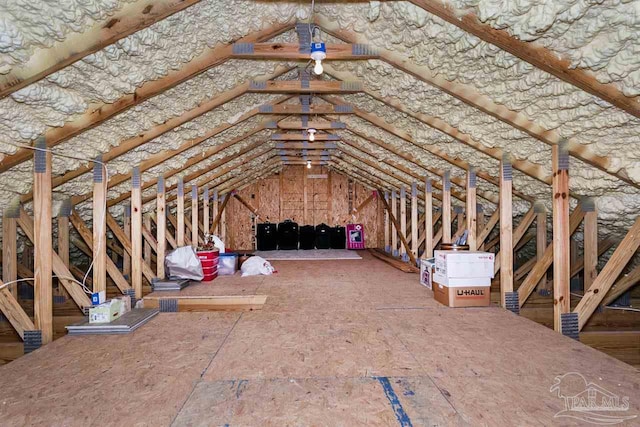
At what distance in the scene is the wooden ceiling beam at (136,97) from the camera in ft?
8.14

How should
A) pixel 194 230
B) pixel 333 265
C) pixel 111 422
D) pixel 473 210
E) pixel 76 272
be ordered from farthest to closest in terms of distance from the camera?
pixel 194 230 → pixel 333 265 → pixel 76 272 → pixel 473 210 → pixel 111 422

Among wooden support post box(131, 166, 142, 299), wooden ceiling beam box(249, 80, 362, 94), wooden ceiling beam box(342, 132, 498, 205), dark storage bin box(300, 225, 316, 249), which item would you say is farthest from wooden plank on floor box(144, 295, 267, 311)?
dark storage bin box(300, 225, 316, 249)

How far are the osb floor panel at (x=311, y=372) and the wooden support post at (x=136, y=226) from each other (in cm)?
115

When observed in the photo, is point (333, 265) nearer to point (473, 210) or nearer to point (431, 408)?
point (473, 210)

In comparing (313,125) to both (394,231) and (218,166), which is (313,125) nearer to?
(218,166)

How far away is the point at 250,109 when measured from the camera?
4.07m

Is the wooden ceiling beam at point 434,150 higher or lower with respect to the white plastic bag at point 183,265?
higher

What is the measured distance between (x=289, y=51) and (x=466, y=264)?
98.1 inches

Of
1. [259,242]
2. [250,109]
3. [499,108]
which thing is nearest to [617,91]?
[499,108]

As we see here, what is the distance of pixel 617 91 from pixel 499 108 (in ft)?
2.62

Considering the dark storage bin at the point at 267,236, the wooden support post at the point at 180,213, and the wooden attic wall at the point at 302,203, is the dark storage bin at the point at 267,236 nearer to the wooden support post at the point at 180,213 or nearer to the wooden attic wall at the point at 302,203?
the wooden attic wall at the point at 302,203

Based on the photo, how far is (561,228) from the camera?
273cm

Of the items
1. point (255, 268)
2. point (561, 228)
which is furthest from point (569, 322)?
point (255, 268)

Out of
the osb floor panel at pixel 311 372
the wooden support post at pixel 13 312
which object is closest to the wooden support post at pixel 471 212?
the osb floor panel at pixel 311 372
